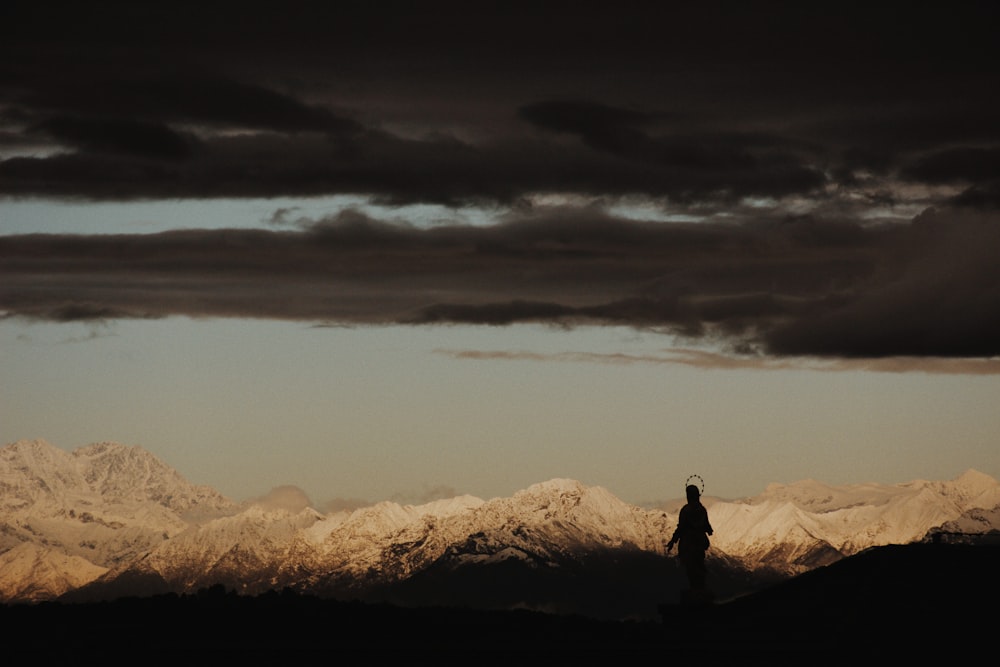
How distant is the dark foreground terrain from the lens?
60.6m

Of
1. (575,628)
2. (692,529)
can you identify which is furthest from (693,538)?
(575,628)

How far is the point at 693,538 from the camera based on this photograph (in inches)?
2997

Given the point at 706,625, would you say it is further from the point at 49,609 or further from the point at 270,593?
the point at 49,609

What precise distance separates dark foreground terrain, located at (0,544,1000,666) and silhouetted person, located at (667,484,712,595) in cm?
181

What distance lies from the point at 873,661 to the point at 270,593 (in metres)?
28.8

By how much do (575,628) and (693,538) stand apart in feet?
29.0

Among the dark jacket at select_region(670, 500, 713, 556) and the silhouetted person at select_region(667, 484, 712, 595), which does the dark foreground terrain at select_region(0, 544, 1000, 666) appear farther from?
the dark jacket at select_region(670, 500, 713, 556)

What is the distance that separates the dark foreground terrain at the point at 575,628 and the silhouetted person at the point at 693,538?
5.95ft

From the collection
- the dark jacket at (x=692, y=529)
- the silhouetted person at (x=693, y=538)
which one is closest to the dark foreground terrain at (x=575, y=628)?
the silhouetted person at (x=693, y=538)

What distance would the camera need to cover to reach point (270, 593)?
76625 mm

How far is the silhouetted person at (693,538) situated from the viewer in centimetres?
7562

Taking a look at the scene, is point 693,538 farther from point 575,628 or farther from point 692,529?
point 575,628

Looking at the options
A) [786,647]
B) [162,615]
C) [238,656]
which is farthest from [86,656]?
[786,647]

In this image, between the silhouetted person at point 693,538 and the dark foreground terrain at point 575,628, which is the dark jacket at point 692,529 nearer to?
the silhouetted person at point 693,538
